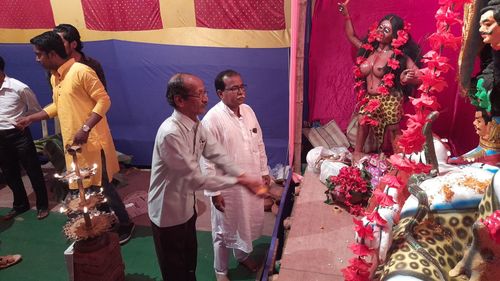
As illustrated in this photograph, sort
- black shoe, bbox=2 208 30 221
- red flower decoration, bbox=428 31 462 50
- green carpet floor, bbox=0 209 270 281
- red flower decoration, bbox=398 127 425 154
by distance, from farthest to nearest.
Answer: black shoe, bbox=2 208 30 221 < green carpet floor, bbox=0 209 270 281 < red flower decoration, bbox=398 127 425 154 < red flower decoration, bbox=428 31 462 50

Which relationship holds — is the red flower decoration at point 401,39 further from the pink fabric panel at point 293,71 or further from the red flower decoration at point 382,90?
the pink fabric panel at point 293,71

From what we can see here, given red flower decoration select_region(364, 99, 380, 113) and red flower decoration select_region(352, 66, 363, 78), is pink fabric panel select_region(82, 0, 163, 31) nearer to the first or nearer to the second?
red flower decoration select_region(352, 66, 363, 78)

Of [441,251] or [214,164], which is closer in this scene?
[441,251]

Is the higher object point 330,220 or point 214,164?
point 214,164

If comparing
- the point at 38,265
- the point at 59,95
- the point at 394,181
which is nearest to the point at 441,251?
the point at 394,181

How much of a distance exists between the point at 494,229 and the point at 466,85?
126cm

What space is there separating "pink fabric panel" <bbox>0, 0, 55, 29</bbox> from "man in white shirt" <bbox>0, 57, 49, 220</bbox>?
1459 millimetres

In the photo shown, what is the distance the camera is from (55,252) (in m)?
3.97

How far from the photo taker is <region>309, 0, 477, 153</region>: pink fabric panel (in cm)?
433

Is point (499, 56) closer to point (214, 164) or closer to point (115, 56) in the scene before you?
point (214, 164)

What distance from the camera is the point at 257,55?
5.05m

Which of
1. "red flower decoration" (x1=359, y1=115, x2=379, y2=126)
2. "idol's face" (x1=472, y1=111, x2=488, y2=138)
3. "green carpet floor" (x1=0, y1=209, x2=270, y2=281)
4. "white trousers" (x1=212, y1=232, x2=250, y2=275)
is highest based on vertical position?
"idol's face" (x1=472, y1=111, x2=488, y2=138)

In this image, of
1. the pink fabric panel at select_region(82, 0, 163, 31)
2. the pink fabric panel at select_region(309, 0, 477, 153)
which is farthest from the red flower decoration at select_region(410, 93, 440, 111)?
the pink fabric panel at select_region(82, 0, 163, 31)

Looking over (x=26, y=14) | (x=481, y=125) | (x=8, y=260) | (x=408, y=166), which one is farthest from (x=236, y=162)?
(x=26, y=14)
